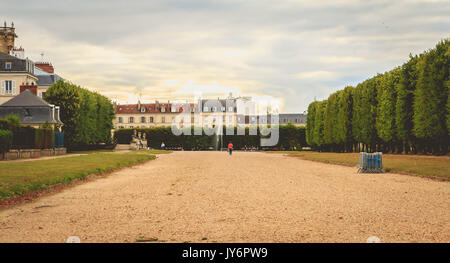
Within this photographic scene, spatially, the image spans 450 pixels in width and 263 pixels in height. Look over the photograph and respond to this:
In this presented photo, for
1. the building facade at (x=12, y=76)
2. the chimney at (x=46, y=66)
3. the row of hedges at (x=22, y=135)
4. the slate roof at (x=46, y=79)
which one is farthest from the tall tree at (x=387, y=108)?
the chimney at (x=46, y=66)

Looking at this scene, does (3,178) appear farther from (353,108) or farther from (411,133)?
(353,108)

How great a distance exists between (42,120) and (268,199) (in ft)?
138

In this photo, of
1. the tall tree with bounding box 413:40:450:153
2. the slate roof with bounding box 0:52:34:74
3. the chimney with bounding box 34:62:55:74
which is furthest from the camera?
the chimney with bounding box 34:62:55:74

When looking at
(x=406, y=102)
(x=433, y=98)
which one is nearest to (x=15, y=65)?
(x=406, y=102)

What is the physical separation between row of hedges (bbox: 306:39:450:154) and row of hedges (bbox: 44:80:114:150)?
29631 mm

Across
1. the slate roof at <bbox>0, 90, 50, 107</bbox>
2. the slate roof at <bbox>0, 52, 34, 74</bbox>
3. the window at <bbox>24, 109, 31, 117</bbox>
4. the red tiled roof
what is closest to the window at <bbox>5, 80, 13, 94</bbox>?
the slate roof at <bbox>0, 52, 34, 74</bbox>

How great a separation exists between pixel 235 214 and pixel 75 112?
4698 centimetres

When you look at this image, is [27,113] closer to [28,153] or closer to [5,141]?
[28,153]

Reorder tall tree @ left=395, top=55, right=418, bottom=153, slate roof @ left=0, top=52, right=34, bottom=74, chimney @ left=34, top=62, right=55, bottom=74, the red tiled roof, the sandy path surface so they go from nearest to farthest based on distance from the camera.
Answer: the sandy path surface, tall tree @ left=395, top=55, right=418, bottom=153, slate roof @ left=0, top=52, right=34, bottom=74, chimney @ left=34, top=62, right=55, bottom=74, the red tiled roof

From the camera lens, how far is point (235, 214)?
9.69 metres

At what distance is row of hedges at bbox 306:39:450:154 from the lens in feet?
107

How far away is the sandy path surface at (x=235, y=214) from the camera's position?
7473 millimetres

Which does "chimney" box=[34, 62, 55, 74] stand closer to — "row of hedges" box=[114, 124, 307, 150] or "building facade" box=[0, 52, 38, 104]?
Result: "building facade" box=[0, 52, 38, 104]
